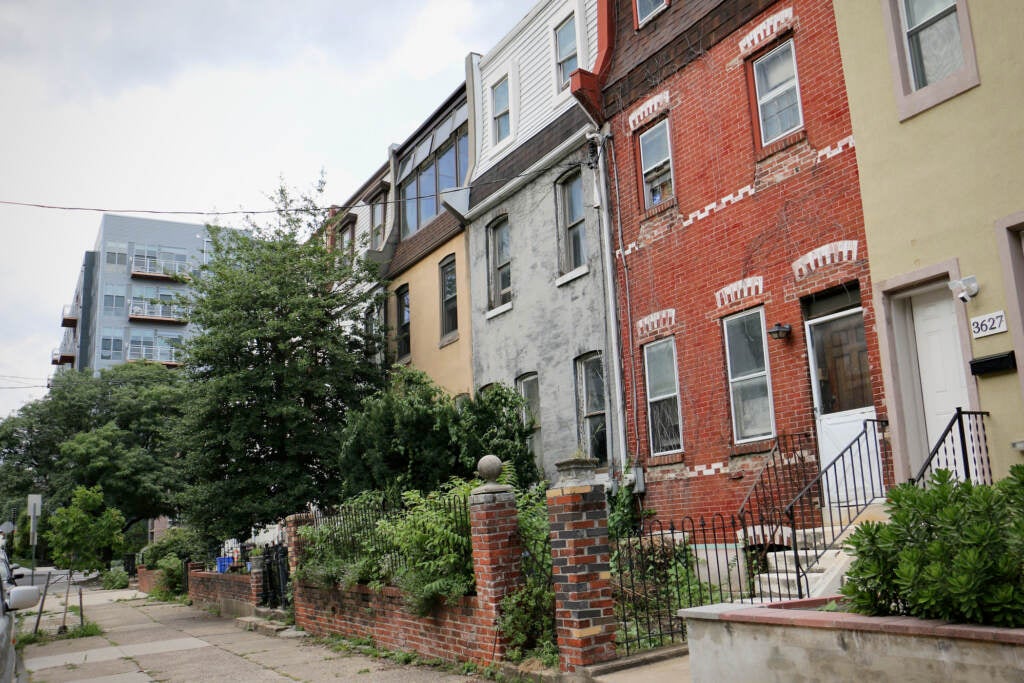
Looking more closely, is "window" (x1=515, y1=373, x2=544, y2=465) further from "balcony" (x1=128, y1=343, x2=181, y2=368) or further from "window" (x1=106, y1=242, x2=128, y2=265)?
"window" (x1=106, y1=242, x2=128, y2=265)

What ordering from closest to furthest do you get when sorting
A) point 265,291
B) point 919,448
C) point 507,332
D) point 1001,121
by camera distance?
point 1001,121 < point 919,448 < point 507,332 < point 265,291

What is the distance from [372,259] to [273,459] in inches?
223

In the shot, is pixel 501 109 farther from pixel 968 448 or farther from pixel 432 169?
pixel 968 448

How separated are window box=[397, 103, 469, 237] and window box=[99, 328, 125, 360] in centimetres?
5465

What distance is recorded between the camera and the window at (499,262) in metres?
16.5

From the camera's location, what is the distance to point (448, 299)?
60.8 feet

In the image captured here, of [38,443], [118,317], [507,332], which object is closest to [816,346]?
[507,332]

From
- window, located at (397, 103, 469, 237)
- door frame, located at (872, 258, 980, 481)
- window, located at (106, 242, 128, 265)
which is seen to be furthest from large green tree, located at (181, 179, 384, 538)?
window, located at (106, 242, 128, 265)

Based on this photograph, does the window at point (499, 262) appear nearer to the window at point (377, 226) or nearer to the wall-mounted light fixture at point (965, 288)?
the window at point (377, 226)

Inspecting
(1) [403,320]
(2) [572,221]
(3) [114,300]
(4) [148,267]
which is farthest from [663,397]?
(3) [114,300]

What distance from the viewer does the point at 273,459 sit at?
18.6 meters

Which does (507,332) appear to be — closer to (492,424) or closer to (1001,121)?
(492,424)

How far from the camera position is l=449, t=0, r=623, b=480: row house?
45.4 feet

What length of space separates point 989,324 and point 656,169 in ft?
19.4
